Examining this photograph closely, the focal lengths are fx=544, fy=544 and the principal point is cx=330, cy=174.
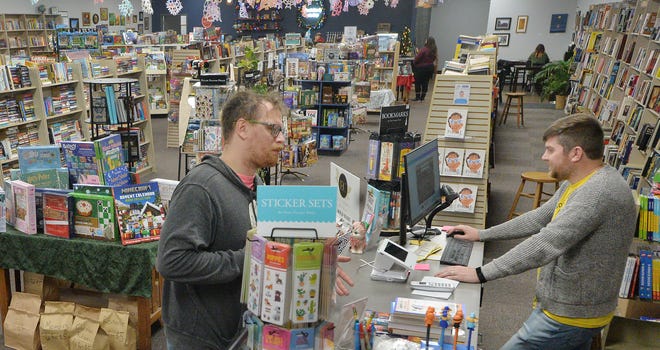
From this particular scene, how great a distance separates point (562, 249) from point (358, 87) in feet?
31.6

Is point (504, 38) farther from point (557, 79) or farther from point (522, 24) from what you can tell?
point (557, 79)

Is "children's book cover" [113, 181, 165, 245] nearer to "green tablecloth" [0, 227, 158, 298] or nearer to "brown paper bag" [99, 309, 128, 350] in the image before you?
"green tablecloth" [0, 227, 158, 298]

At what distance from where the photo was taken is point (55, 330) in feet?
11.2

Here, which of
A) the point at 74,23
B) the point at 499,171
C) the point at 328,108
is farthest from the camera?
the point at 74,23

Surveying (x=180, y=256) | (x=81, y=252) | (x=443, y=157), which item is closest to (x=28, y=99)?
(x=81, y=252)

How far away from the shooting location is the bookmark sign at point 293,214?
1.53 meters

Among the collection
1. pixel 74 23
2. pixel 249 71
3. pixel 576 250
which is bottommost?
pixel 576 250

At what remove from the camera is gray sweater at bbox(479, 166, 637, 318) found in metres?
2.20

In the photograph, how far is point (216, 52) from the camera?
39.8ft

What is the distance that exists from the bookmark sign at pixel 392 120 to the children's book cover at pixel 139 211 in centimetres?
147

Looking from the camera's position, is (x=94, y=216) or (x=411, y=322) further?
(x=94, y=216)

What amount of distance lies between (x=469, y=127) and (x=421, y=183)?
1952 millimetres


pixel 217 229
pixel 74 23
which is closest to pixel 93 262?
pixel 217 229

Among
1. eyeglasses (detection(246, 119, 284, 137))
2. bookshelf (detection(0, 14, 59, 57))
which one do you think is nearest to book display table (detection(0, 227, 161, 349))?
eyeglasses (detection(246, 119, 284, 137))
